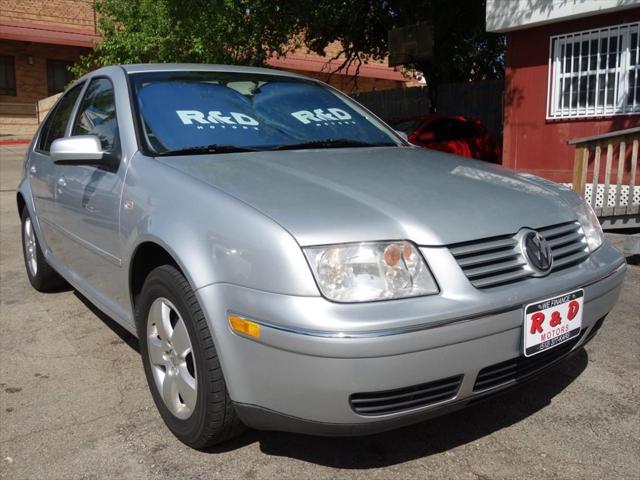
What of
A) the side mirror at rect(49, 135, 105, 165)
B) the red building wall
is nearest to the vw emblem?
the side mirror at rect(49, 135, 105, 165)

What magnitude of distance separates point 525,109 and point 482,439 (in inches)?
350

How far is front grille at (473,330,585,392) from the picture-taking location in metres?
2.18

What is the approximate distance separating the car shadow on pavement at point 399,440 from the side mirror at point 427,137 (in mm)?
8381

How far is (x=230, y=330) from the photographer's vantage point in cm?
211

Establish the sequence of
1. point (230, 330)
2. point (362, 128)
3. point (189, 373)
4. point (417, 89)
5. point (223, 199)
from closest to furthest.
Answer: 1. point (230, 330)
2. point (223, 199)
3. point (189, 373)
4. point (362, 128)
5. point (417, 89)

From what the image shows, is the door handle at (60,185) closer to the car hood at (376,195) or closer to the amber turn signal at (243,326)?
the car hood at (376,195)

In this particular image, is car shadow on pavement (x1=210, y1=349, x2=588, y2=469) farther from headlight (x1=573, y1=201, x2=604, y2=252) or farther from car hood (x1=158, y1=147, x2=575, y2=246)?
car hood (x1=158, y1=147, x2=575, y2=246)

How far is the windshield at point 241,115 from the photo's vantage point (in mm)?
2957

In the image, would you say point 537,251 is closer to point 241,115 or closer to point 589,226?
point 589,226

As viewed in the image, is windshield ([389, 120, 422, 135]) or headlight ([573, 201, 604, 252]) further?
windshield ([389, 120, 422, 135])

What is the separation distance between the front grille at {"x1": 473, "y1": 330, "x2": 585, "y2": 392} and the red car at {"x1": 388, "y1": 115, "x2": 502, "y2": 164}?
850 centimetres

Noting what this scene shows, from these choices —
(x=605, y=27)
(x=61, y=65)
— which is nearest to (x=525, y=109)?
(x=605, y=27)

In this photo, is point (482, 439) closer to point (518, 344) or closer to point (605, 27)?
point (518, 344)

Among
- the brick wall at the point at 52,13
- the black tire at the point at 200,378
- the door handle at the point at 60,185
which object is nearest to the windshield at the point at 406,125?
the door handle at the point at 60,185
